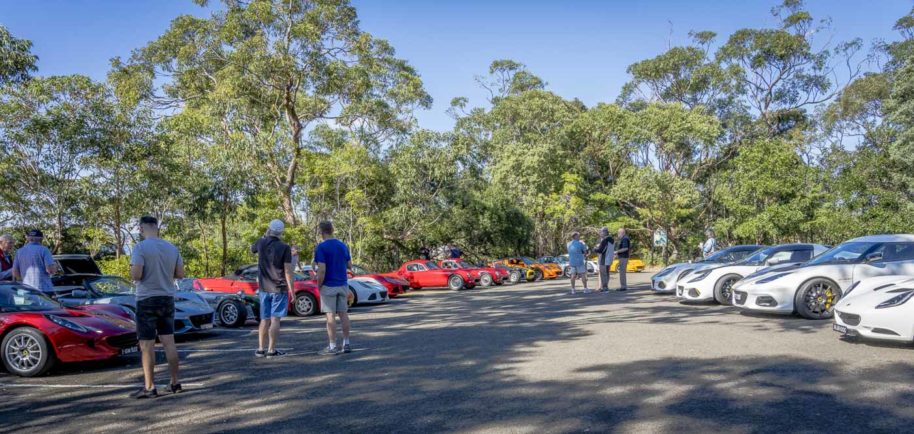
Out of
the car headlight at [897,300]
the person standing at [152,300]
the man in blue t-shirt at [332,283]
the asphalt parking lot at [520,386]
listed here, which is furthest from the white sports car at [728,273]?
the person standing at [152,300]

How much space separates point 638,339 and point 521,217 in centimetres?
3107

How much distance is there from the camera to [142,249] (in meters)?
5.86

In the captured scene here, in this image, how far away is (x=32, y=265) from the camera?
29.5 feet

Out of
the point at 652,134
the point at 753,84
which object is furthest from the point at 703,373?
the point at 753,84

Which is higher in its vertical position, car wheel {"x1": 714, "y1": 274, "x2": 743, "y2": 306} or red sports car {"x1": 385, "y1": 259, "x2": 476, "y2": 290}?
red sports car {"x1": 385, "y1": 259, "x2": 476, "y2": 290}

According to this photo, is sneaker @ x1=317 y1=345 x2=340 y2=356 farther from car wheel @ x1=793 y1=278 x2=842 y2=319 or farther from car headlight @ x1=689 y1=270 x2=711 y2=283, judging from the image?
car headlight @ x1=689 y1=270 x2=711 y2=283

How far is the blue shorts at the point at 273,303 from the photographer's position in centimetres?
777

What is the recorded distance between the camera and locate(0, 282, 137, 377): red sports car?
274 inches

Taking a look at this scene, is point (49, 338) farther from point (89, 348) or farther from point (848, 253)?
point (848, 253)

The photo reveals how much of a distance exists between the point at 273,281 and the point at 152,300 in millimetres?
2018

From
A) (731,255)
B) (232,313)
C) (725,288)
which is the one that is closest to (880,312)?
(725,288)

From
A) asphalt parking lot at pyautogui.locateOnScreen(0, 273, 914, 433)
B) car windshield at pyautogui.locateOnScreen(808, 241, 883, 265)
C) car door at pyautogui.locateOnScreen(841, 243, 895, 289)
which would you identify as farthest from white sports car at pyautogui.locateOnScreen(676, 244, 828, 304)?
asphalt parking lot at pyautogui.locateOnScreen(0, 273, 914, 433)

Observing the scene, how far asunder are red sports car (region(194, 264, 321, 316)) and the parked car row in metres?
7.95

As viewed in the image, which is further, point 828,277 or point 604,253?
point 604,253
